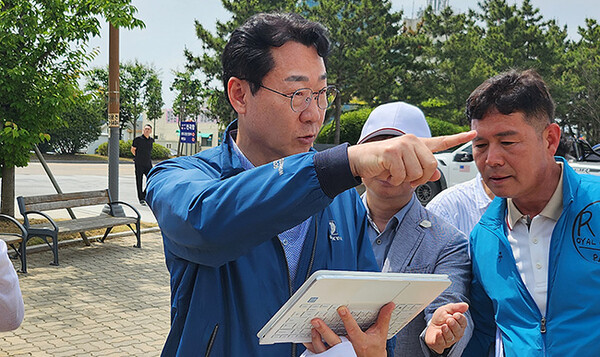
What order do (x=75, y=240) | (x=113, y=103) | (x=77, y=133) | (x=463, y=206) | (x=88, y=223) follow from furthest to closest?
(x=77, y=133) < (x=113, y=103) < (x=75, y=240) < (x=88, y=223) < (x=463, y=206)

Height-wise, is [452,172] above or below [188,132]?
below

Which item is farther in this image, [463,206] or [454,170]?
[454,170]

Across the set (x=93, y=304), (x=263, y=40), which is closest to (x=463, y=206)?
(x=263, y=40)

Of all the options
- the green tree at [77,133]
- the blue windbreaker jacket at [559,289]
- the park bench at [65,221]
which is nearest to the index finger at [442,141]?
the blue windbreaker jacket at [559,289]

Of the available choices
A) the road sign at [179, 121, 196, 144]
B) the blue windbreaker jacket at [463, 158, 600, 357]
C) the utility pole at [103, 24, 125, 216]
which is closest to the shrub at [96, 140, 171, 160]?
the road sign at [179, 121, 196, 144]

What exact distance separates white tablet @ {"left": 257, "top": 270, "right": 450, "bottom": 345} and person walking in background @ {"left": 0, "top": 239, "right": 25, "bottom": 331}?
1.27 metres

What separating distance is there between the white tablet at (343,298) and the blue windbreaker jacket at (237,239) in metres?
0.14

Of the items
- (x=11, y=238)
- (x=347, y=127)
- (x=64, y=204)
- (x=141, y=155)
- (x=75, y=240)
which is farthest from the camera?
(x=347, y=127)

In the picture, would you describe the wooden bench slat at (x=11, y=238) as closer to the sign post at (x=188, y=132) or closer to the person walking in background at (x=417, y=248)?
the person walking in background at (x=417, y=248)

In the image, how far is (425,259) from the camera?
2467 mm

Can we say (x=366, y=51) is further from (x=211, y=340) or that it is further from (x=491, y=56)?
(x=211, y=340)

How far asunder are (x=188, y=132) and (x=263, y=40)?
27.2m

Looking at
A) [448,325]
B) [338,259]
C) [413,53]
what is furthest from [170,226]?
[413,53]

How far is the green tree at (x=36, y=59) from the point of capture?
29.0 ft
